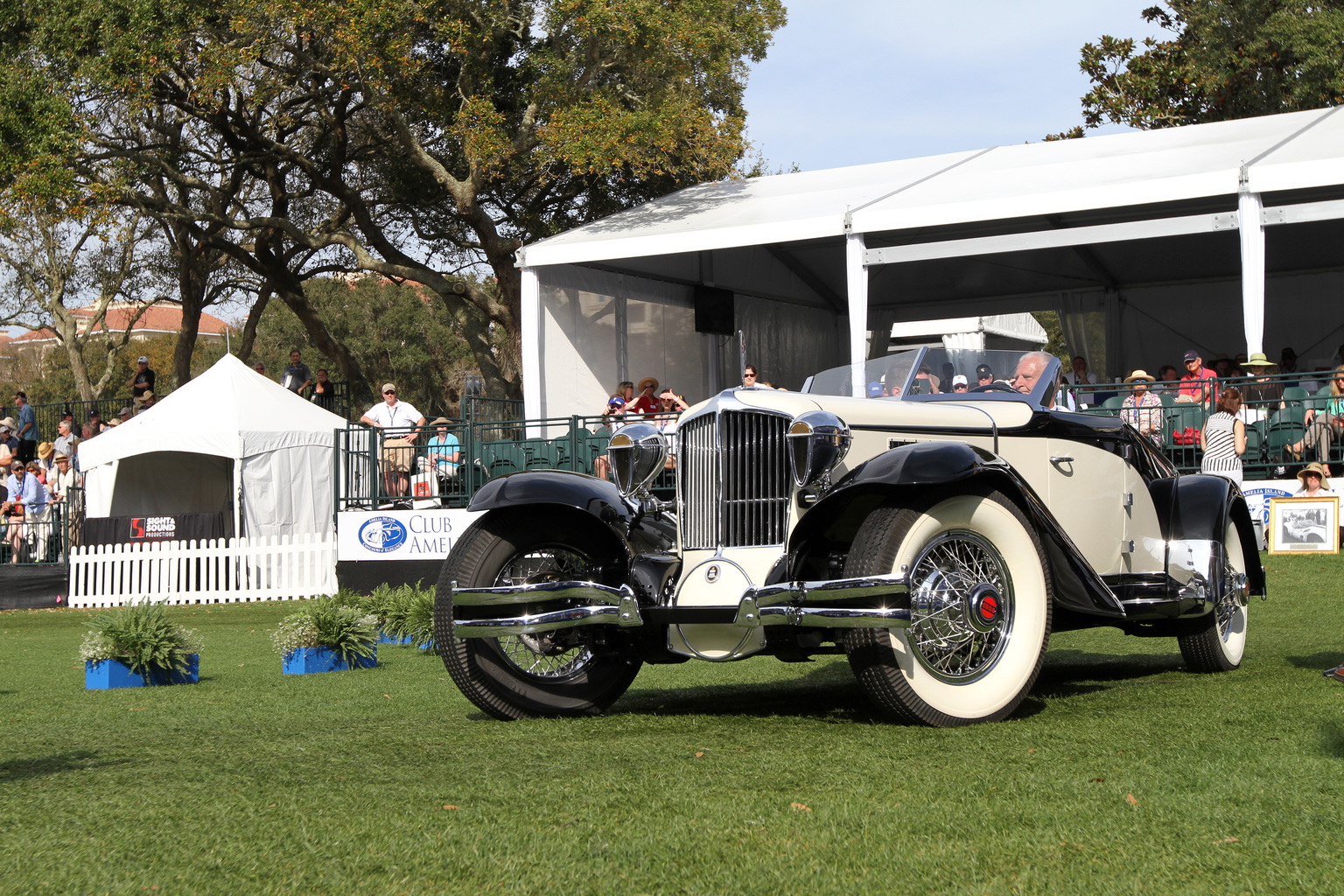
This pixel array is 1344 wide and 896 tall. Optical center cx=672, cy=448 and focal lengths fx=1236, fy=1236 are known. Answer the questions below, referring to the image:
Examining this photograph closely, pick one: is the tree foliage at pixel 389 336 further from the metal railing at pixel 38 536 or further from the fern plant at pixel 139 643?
the fern plant at pixel 139 643

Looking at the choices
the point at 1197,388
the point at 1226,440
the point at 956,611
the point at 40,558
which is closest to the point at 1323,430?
the point at 1197,388

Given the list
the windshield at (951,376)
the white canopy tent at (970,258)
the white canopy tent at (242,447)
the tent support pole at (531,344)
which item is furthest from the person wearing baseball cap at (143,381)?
the windshield at (951,376)

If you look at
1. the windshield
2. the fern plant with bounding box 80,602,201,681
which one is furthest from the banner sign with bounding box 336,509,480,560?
the windshield

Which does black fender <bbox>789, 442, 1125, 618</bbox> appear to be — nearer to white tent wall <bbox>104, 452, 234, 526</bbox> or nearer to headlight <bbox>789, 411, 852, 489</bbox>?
headlight <bbox>789, 411, 852, 489</bbox>

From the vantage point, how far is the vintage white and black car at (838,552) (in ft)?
15.7

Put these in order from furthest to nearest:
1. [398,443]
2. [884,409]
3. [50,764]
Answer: [398,443] → [884,409] → [50,764]

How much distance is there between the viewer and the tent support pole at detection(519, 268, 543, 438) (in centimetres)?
1844

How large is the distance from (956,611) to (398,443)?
13.1m

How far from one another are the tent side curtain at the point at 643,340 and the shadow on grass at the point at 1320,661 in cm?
1289

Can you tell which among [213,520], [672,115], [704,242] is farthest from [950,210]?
[213,520]

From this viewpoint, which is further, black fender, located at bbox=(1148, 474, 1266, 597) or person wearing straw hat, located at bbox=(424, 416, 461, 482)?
person wearing straw hat, located at bbox=(424, 416, 461, 482)

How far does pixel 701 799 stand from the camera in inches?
142

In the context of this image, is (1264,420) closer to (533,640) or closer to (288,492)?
(533,640)

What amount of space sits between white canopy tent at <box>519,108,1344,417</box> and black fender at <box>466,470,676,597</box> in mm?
9075
